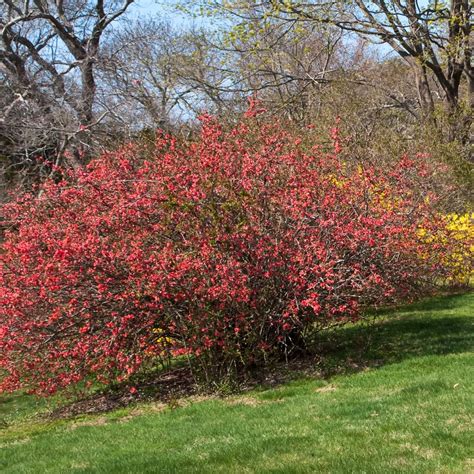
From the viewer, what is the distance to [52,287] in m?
7.76

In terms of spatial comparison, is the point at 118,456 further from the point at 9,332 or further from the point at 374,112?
the point at 374,112

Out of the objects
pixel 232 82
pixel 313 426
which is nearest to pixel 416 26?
pixel 232 82

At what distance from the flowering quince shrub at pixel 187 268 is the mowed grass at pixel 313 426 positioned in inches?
29.0

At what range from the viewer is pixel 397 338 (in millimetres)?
9820

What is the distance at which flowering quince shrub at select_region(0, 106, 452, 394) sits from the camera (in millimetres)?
7898

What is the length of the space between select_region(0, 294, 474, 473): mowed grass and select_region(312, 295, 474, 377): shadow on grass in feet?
0.10

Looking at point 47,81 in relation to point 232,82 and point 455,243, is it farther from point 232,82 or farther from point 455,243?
point 455,243

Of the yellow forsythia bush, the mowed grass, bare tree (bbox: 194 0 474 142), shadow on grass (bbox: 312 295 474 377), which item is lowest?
shadow on grass (bbox: 312 295 474 377)

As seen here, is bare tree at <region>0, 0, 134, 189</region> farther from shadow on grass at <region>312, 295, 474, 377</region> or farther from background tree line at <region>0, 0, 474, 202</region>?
shadow on grass at <region>312, 295, 474, 377</region>

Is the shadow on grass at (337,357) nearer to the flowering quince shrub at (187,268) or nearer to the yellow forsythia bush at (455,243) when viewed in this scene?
the flowering quince shrub at (187,268)

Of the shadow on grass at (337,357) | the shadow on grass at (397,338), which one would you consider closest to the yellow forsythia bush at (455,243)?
the shadow on grass at (397,338)

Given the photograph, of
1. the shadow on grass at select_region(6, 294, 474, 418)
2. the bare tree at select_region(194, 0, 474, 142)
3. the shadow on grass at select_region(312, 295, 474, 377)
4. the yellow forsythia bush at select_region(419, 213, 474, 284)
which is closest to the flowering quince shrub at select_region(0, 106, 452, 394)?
the shadow on grass at select_region(6, 294, 474, 418)

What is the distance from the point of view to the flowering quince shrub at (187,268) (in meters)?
7.90

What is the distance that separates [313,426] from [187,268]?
2718mm
